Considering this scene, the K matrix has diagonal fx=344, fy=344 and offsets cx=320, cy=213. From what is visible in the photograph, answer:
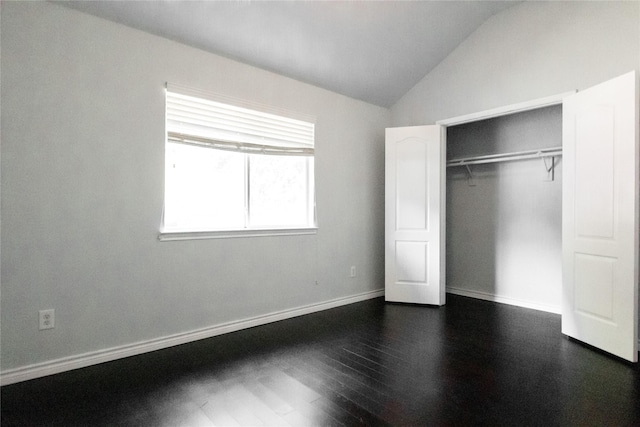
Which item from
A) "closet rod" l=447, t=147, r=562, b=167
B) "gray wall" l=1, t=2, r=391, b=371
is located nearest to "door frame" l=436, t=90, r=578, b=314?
"closet rod" l=447, t=147, r=562, b=167

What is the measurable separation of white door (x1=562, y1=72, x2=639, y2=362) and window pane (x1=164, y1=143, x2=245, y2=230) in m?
2.98

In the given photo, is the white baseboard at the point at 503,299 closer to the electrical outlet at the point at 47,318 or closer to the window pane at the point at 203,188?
the window pane at the point at 203,188

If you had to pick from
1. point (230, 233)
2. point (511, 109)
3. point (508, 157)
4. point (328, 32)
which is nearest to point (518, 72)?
point (511, 109)

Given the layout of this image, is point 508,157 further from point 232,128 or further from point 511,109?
point 232,128

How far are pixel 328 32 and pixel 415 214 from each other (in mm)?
2189

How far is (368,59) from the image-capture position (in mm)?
3785

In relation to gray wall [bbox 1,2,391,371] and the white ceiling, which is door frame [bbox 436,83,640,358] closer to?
the white ceiling

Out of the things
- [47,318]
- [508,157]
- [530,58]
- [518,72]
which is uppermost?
[530,58]

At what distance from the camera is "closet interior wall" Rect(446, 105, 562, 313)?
3.83 metres

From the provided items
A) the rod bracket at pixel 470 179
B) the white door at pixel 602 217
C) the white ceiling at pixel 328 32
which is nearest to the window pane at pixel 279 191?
the white ceiling at pixel 328 32

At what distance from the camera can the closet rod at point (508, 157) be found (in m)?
3.69

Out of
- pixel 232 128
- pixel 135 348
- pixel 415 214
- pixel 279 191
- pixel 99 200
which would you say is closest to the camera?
pixel 99 200

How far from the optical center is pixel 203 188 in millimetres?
3125

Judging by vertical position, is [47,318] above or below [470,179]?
below
